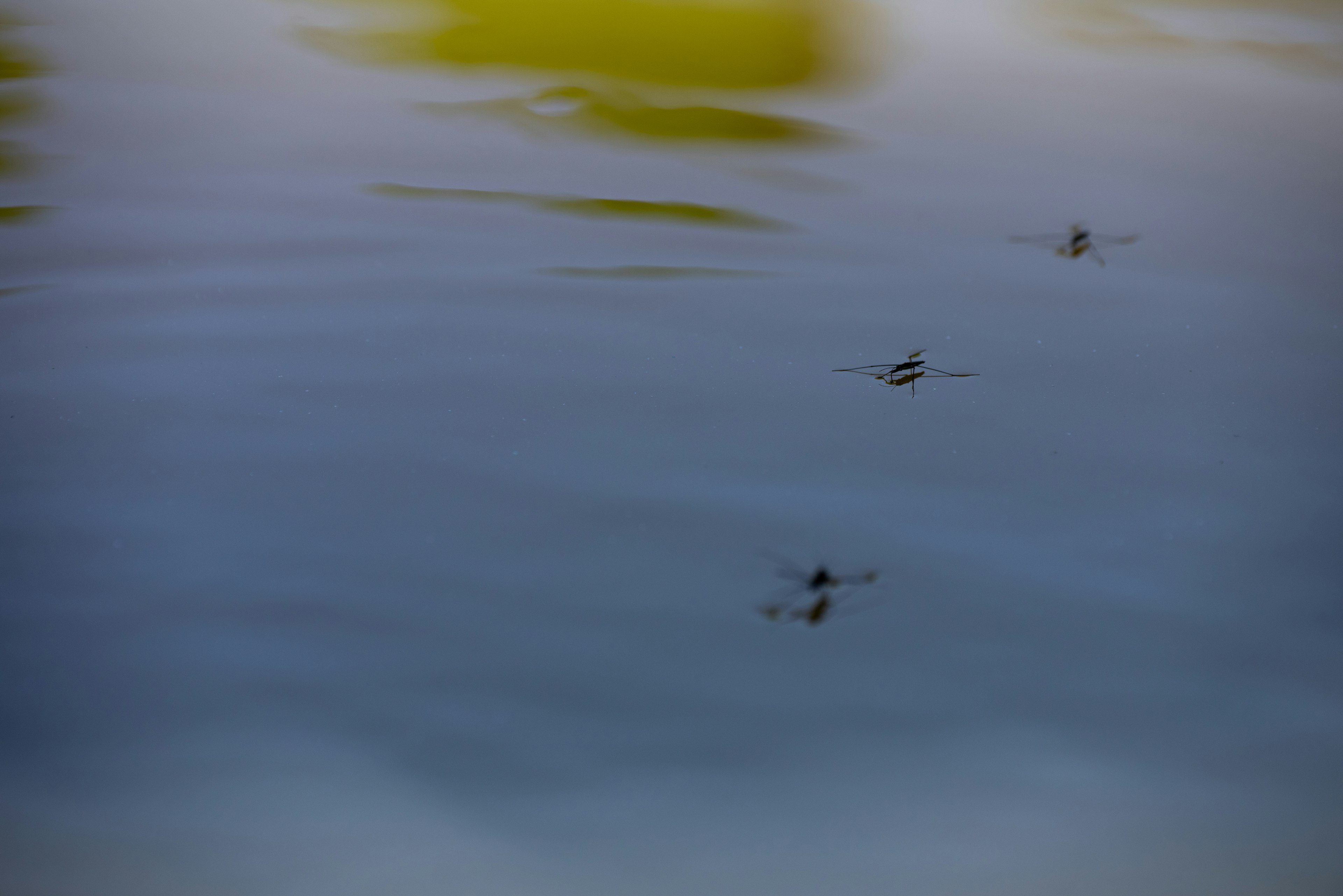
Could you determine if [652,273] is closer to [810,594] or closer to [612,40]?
[612,40]

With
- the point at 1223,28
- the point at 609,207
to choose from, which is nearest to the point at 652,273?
the point at 609,207

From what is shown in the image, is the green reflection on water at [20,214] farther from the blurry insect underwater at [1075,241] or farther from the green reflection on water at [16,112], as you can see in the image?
the blurry insect underwater at [1075,241]

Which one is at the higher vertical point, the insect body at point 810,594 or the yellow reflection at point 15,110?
the yellow reflection at point 15,110

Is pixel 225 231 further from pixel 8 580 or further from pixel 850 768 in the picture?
pixel 850 768

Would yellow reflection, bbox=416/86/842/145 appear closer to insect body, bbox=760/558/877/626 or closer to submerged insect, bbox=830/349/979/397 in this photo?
submerged insect, bbox=830/349/979/397

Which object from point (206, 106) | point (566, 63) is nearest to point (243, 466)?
point (206, 106)

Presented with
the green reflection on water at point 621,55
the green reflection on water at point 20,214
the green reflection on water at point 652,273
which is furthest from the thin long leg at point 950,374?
the green reflection on water at point 20,214
